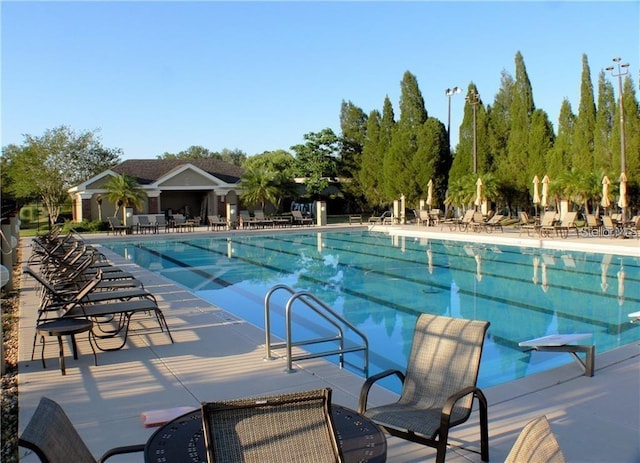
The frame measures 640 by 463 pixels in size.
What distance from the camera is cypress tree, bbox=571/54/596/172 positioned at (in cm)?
2816

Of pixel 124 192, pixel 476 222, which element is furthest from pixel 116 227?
pixel 476 222

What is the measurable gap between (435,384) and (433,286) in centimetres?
888

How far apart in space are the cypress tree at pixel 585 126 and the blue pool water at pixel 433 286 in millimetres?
10691

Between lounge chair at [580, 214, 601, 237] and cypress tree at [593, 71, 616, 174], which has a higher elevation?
cypress tree at [593, 71, 616, 174]

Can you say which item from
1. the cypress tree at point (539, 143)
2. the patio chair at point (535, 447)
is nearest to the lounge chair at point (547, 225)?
the cypress tree at point (539, 143)

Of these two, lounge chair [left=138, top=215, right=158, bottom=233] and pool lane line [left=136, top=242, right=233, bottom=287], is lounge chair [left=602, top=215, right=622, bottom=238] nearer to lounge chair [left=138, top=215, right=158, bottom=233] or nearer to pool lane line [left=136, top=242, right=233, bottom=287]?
pool lane line [left=136, top=242, right=233, bottom=287]

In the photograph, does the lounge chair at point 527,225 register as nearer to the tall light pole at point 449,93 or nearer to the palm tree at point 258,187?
the tall light pole at point 449,93

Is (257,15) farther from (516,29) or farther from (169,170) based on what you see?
(169,170)

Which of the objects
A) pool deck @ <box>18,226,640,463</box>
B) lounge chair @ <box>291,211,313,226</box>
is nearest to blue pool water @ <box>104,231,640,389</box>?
pool deck @ <box>18,226,640,463</box>

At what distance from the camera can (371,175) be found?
38.7 metres

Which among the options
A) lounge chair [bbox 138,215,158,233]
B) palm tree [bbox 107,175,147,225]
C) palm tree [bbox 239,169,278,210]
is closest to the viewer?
lounge chair [bbox 138,215,158,233]

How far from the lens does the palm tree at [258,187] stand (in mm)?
33781

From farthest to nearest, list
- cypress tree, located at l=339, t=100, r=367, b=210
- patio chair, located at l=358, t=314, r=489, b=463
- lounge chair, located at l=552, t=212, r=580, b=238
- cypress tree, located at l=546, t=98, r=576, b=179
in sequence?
cypress tree, located at l=339, t=100, r=367, b=210
cypress tree, located at l=546, t=98, r=576, b=179
lounge chair, located at l=552, t=212, r=580, b=238
patio chair, located at l=358, t=314, r=489, b=463

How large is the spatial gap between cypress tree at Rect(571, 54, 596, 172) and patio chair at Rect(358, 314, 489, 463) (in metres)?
26.7
